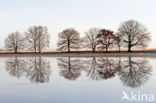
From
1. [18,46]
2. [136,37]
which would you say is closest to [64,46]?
[18,46]

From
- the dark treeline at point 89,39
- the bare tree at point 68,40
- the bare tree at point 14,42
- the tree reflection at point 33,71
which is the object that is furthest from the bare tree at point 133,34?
the tree reflection at point 33,71

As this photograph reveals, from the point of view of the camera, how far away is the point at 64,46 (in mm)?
56719

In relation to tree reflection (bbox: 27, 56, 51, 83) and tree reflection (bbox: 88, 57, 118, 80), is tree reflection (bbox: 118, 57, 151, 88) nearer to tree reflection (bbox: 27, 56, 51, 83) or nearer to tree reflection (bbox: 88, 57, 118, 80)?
tree reflection (bbox: 88, 57, 118, 80)

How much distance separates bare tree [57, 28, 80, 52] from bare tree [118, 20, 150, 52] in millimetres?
12544

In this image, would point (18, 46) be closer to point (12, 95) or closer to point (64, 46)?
point (64, 46)

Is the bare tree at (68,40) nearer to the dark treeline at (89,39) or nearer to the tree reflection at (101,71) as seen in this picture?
the dark treeline at (89,39)

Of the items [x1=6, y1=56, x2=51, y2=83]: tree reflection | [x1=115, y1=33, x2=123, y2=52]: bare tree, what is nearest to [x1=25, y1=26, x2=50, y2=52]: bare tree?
[x1=115, y1=33, x2=123, y2=52]: bare tree

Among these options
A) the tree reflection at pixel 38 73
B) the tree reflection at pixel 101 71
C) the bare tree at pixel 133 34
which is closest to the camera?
the tree reflection at pixel 38 73

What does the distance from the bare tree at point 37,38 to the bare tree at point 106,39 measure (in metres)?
15.2

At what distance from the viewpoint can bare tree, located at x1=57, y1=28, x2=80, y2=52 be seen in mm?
56844

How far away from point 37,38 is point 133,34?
26598 mm

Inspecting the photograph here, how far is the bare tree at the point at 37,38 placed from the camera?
5709 centimetres

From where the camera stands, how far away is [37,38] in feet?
188

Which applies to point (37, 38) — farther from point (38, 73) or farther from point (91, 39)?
point (38, 73)
